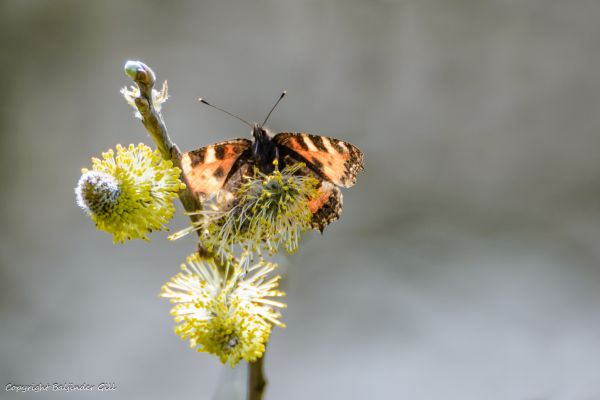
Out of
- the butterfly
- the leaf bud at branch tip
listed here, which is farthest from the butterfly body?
the leaf bud at branch tip

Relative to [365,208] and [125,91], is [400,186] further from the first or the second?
[125,91]

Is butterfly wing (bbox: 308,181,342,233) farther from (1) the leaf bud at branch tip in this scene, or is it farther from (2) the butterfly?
(1) the leaf bud at branch tip

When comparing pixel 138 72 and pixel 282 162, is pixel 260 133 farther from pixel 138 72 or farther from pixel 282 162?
pixel 138 72

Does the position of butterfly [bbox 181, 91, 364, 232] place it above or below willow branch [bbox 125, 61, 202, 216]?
above

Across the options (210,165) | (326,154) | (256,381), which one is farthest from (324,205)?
(256,381)

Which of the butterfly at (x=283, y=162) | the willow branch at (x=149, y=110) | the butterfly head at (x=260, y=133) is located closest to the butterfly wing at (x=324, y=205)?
A: the butterfly at (x=283, y=162)

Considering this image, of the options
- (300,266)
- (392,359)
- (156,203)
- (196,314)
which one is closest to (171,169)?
(156,203)

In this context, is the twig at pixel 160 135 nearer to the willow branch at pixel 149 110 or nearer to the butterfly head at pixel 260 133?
the willow branch at pixel 149 110
